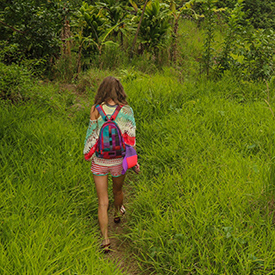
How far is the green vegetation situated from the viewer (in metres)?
3.20

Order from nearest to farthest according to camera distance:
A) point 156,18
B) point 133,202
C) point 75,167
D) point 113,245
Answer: point 113,245 < point 133,202 < point 75,167 < point 156,18

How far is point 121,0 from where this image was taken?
9391mm

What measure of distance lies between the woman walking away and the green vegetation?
20.5 inches

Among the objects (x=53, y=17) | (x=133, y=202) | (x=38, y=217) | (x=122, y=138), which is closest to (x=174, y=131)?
(x=133, y=202)

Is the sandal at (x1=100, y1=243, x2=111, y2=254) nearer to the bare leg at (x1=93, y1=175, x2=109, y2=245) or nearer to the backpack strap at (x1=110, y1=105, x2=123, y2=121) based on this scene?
the bare leg at (x1=93, y1=175, x2=109, y2=245)

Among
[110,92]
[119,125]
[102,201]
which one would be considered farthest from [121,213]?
[110,92]

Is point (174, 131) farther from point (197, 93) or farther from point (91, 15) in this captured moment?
point (91, 15)

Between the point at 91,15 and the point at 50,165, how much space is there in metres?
5.75

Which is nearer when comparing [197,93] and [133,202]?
[133,202]

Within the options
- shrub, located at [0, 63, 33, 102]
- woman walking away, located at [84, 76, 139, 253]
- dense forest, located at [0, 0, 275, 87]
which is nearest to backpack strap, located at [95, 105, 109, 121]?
woman walking away, located at [84, 76, 139, 253]

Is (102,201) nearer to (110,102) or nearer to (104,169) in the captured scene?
(104,169)

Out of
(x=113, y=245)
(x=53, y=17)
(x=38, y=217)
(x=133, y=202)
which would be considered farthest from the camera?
(x=53, y=17)

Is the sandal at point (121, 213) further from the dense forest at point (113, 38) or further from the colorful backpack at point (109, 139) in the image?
the dense forest at point (113, 38)

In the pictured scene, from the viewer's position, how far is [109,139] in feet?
11.8
